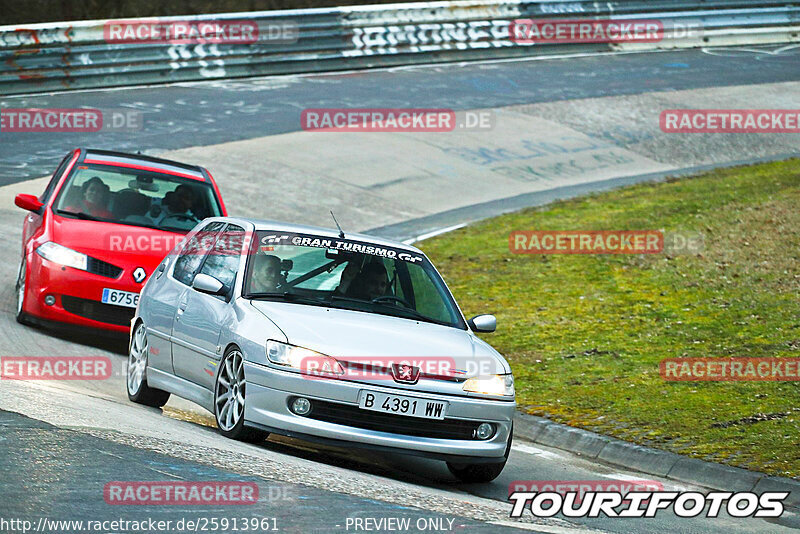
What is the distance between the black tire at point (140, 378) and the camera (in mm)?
9219

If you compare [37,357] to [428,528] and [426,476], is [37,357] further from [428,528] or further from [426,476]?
[428,528]

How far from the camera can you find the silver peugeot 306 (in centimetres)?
731

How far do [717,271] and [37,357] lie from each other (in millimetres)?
7972

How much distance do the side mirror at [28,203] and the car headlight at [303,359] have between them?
516 centimetres

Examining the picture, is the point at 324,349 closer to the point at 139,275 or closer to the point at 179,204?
the point at 139,275

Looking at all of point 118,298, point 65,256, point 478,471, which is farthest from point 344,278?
point 65,256

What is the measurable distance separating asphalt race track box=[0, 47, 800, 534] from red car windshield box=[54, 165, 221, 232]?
4.03 ft

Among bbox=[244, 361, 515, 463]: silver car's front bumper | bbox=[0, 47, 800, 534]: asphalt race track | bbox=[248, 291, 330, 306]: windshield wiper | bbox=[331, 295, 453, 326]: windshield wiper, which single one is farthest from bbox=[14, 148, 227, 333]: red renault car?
bbox=[244, 361, 515, 463]: silver car's front bumper

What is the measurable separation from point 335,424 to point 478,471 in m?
1.10

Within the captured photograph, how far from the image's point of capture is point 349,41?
25891 millimetres

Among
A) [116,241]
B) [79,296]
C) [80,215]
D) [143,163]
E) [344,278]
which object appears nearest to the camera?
[344,278]

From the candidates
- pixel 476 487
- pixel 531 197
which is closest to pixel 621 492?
pixel 476 487

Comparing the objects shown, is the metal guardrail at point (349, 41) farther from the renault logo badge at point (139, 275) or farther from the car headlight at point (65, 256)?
the renault logo badge at point (139, 275)

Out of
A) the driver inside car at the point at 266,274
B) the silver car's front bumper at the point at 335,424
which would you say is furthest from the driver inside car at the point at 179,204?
the silver car's front bumper at the point at 335,424
